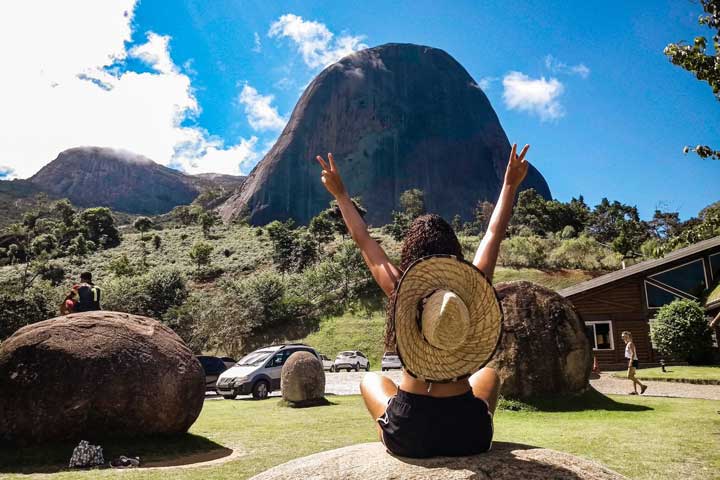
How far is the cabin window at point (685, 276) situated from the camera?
27.6 metres

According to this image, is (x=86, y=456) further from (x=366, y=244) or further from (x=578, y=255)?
(x=578, y=255)

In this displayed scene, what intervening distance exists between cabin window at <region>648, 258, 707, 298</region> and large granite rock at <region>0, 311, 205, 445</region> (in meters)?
27.5

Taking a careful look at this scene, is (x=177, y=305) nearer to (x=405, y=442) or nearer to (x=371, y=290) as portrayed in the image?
(x=371, y=290)

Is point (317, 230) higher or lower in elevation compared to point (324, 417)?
higher

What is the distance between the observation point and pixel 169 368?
797 cm

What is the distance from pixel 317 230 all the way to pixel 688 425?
58.9m

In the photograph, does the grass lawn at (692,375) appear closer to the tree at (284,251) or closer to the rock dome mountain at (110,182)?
the tree at (284,251)

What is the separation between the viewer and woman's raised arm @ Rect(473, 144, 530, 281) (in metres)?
3.18

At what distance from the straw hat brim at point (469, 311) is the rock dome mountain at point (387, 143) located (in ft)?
363

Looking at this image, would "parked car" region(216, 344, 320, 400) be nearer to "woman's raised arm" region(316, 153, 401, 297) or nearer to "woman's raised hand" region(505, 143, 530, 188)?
"woman's raised arm" region(316, 153, 401, 297)

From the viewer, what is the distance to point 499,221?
3.42m

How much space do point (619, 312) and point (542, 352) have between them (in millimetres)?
18120

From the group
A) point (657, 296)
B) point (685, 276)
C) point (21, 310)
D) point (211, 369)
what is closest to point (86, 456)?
point (211, 369)

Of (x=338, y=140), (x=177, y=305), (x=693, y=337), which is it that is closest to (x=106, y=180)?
(x=338, y=140)
